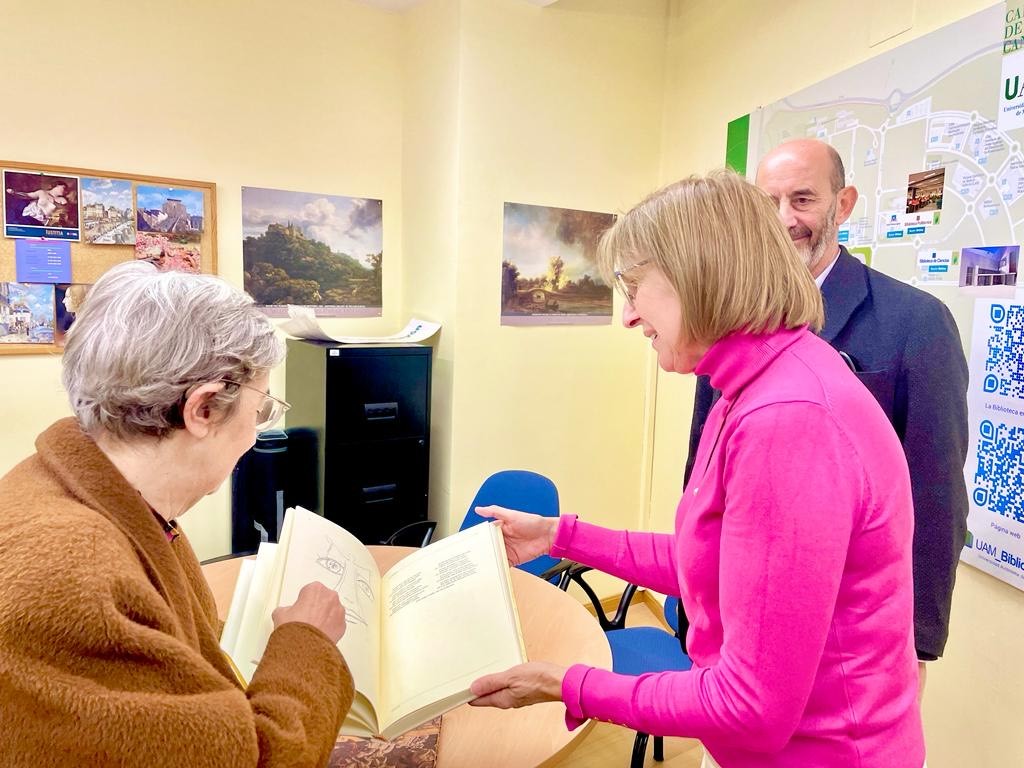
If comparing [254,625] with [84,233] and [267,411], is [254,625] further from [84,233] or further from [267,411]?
[84,233]

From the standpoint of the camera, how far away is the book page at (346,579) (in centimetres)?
113

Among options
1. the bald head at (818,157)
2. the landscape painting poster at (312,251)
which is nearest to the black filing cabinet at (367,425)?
the landscape painting poster at (312,251)

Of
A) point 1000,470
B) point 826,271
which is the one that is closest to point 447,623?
point 826,271

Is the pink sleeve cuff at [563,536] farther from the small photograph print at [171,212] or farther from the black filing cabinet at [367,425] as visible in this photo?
the small photograph print at [171,212]

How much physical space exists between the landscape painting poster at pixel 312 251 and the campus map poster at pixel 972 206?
2.21 m

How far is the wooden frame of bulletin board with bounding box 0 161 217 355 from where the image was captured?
2.55 m

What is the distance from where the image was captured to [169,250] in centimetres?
283

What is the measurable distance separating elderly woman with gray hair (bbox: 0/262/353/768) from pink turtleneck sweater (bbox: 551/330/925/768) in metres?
0.44

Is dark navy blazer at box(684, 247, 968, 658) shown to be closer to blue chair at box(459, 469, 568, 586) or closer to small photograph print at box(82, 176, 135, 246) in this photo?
blue chair at box(459, 469, 568, 586)

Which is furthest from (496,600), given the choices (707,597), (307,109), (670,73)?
(670,73)

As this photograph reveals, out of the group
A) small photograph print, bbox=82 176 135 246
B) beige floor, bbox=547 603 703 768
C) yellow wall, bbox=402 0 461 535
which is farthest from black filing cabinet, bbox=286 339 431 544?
beige floor, bbox=547 603 703 768

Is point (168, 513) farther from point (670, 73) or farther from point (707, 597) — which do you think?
point (670, 73)

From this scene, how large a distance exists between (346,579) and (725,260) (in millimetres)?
908

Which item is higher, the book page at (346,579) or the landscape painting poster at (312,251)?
the landscape painting poster at (312,251)
